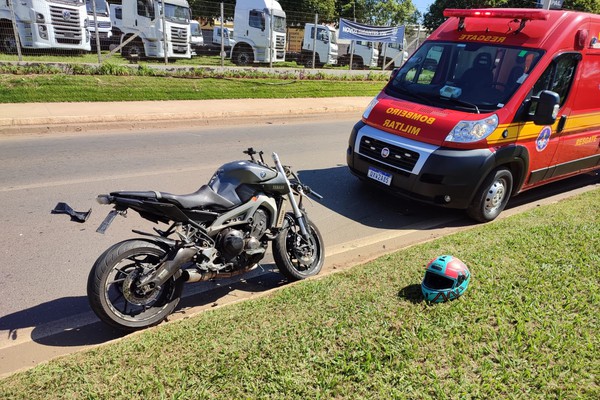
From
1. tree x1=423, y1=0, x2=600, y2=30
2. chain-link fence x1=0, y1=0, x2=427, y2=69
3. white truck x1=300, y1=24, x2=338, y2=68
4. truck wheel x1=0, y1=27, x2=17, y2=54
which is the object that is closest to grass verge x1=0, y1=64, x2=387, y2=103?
chain-link fence x1=0, y1=0, x2=427, y2=69

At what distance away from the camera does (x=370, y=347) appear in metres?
3.04

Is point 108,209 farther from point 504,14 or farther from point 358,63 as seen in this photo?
point 358,63

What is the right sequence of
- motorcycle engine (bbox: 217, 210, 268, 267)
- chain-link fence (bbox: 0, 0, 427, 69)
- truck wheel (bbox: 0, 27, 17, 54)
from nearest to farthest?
1. motorcycle engine (bbox: 217, 210, 268, 267)
2. truck wheel (bbox: 0, 27, 17, 54)
3. chain-link fence (bbox: 0, 0, 427, 69)

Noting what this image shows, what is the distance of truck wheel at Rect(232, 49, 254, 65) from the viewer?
71.8 feet

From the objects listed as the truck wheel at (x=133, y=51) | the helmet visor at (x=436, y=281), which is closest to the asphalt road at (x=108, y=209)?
the helmet visor at (x=436, y=281)

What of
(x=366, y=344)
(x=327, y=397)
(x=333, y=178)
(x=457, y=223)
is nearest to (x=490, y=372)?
(x=366, y=344)

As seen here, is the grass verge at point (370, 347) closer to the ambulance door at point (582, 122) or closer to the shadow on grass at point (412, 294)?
the shadow on grass at point (412, 294)

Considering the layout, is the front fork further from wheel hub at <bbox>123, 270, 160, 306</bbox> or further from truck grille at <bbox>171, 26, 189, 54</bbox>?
truck grille at <bbox>171, 26, 189, 54</bbox>

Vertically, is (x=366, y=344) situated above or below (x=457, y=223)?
above

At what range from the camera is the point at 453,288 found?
142 inches

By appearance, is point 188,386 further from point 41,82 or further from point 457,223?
point 41,82

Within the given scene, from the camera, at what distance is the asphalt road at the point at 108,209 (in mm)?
3879

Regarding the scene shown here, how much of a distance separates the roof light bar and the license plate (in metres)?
2.41

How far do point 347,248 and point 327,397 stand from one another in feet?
8.76
